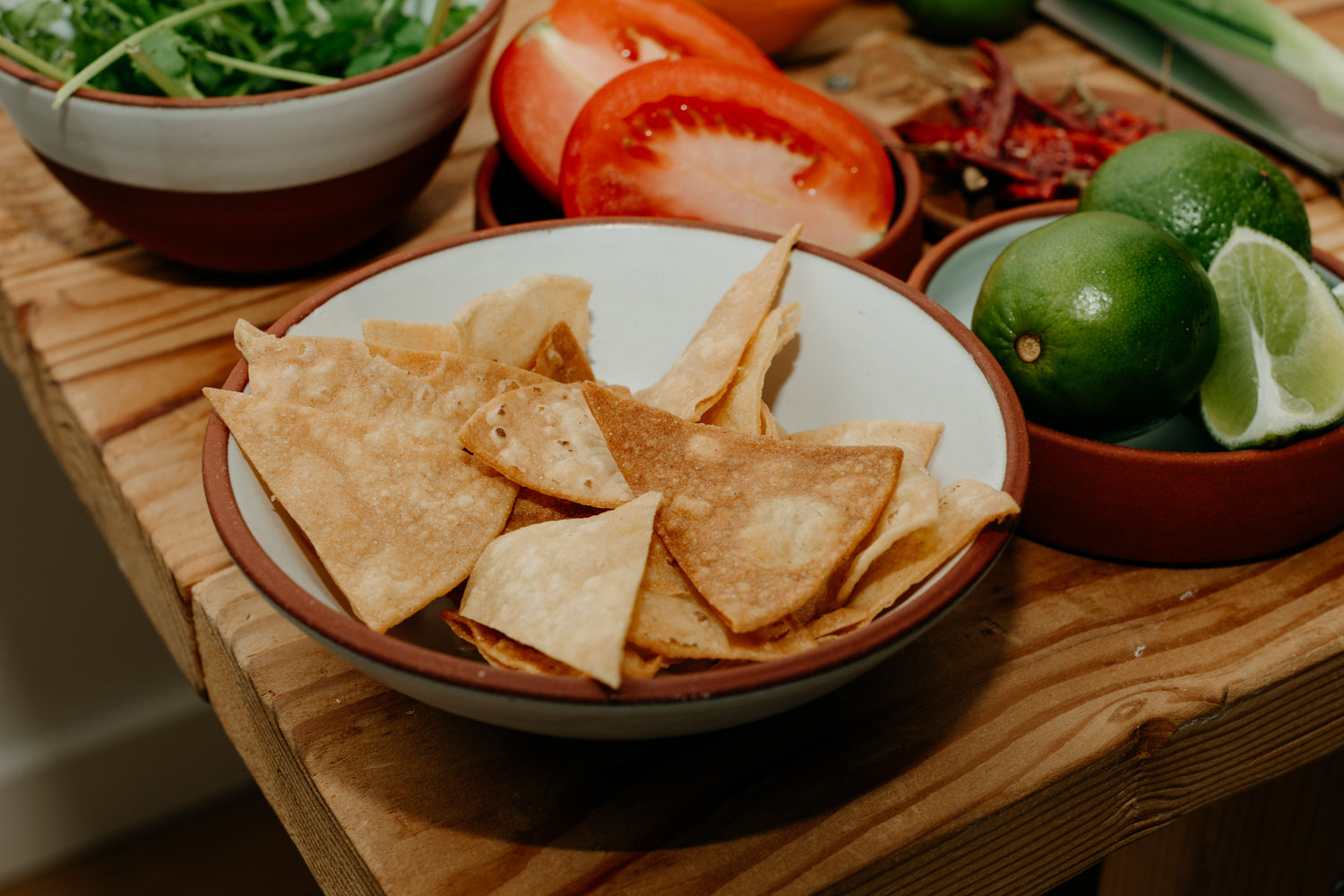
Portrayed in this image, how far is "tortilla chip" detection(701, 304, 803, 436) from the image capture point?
85 cm

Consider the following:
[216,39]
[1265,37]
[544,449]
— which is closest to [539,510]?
[544,449]

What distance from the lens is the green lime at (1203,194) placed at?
3.18 feet

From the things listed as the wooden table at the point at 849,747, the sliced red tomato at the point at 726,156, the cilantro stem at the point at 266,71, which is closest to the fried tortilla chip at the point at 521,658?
the wooden table at the point at 849,747

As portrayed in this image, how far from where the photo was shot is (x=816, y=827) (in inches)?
28.2

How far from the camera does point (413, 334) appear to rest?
2.93 feet

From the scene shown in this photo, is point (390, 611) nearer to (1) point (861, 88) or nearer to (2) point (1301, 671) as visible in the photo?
(2) point (1301, 671)

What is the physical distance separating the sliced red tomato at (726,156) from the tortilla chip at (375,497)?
1.28 feet

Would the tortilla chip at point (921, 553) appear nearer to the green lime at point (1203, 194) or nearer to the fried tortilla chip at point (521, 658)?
the fried tortilla chip at point (521, 658)

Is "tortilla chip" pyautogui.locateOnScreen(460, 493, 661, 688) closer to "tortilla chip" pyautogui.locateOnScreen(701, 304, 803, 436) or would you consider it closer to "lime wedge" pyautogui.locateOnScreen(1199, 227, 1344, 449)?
"tortilla chip" pyautogui.locateOnScreen(701, 304, 803, 436)

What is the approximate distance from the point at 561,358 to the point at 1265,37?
3.56ft

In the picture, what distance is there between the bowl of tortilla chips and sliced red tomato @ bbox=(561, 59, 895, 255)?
103 mm

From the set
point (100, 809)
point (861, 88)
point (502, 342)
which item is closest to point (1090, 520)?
point (502, 342)

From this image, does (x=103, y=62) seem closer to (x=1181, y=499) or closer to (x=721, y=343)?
(x=721, y=343)

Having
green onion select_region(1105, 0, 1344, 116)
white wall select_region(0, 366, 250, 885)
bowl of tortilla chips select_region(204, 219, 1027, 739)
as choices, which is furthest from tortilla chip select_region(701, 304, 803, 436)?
white wall select_region(0, 366, 250, 885)
